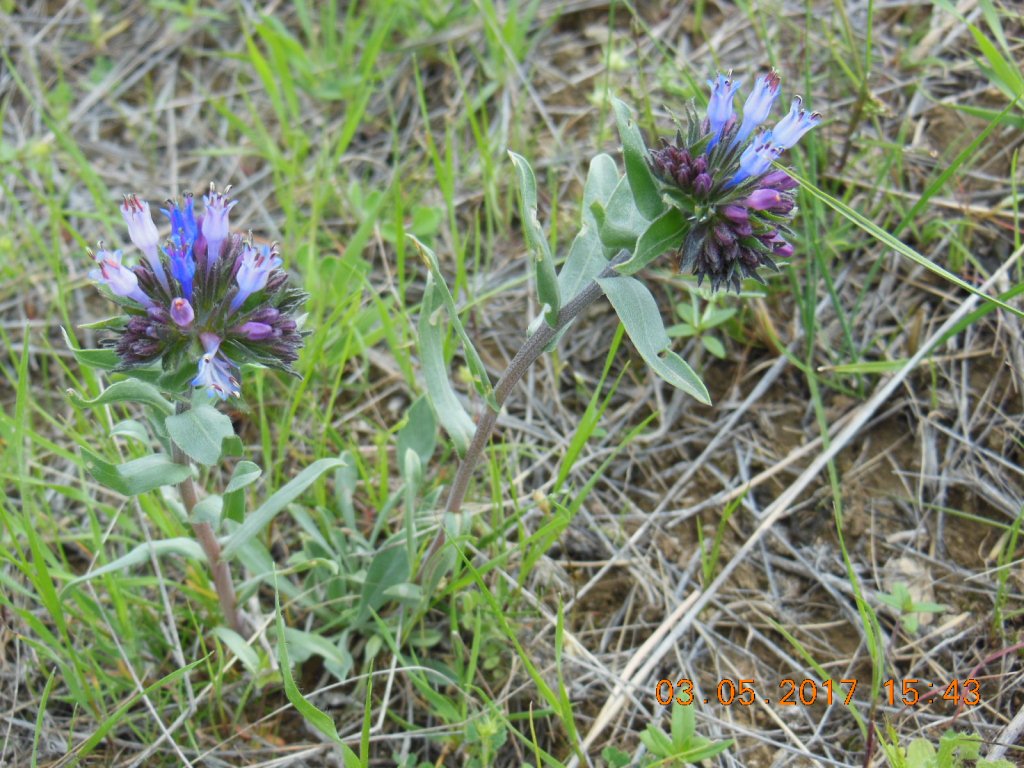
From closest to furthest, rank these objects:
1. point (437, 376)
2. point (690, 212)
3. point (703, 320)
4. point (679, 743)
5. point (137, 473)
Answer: point (690, 212)
point (137, 473)
point (679, 743)
point (437, 376)
point (703, 320)

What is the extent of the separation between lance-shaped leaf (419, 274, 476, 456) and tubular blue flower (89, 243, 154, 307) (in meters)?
0.89

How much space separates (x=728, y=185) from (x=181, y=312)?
1.48m

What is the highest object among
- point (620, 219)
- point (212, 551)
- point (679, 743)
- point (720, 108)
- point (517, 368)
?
point (720, 108)

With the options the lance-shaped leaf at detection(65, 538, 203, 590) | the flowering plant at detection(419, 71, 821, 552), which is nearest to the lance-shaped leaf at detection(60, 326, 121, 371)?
the lance-shaped leaf at detection(65, 538, 203, 590)

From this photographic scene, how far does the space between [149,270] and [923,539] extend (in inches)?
116

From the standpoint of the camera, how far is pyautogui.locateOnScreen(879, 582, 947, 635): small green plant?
10.7 feet

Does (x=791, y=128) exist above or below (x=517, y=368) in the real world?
above

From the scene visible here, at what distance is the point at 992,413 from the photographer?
3779mm

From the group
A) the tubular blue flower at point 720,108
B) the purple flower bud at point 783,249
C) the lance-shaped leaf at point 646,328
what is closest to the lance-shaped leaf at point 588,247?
the lance-shaped leaf at point 646,328

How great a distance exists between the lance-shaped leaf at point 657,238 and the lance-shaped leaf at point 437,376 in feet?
2.64

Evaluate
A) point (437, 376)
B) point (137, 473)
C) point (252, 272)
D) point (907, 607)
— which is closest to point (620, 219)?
point (437, 376)

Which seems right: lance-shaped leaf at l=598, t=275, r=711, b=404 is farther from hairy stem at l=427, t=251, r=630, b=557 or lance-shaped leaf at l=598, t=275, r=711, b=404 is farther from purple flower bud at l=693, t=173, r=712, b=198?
purple flower bud at l=693, t=173, r=712, b=198

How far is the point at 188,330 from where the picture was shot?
98.0 inches
